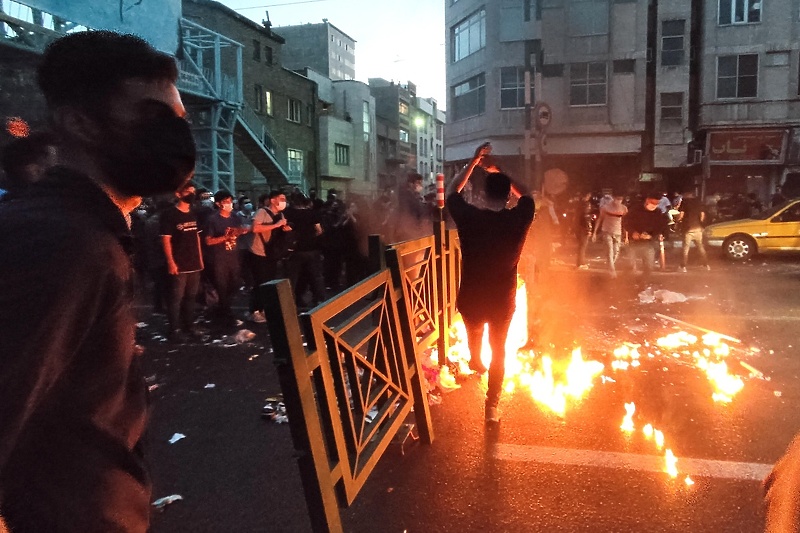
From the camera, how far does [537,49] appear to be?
30797mm

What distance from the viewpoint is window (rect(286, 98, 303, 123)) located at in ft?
123

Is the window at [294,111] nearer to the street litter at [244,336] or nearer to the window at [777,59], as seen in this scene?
the window at [777,59]

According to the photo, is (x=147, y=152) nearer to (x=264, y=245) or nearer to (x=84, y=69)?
(x=84, y=69)

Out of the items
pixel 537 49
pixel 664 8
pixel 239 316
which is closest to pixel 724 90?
pixel 664 8

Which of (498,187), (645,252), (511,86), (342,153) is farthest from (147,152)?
(342,153)

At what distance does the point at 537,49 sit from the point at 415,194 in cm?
2483

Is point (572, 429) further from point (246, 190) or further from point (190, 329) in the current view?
point (246, 190)

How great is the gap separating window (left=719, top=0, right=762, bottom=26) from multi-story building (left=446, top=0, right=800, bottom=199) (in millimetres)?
49

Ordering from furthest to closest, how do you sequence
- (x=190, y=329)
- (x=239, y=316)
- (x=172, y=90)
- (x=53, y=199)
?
1. (x=239, y=316)
2. (x=190, y=329)
3. (x=172, y=90)
4. (x=53, y=199)

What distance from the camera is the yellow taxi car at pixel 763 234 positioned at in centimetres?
1500

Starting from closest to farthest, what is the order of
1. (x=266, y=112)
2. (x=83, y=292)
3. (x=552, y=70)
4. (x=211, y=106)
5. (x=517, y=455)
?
(x=83, y=292)
(x=517, y=455)
(x=211, y=106)
(x=552, y=70)
(x=266, y=112)

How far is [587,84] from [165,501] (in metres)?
31.5

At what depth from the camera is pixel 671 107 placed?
99.5 feet

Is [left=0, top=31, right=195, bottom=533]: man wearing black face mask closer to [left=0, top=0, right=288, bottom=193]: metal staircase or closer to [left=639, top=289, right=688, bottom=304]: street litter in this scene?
[left=639, top=289, right=688, bottom=304]: street litter
